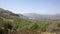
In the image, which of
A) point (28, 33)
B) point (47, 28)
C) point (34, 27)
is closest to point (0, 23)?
point (34, 27)

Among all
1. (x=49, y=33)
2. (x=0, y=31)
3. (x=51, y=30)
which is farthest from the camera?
(x=51, y=30)

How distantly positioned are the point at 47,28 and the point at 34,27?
1.97 metres

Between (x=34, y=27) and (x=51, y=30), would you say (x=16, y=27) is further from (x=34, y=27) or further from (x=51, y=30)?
(x=51, y=30)

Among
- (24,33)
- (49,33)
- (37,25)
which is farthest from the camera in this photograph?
(37,25)

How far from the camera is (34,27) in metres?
24.5

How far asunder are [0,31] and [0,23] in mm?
6150

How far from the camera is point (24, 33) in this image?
1706 cm

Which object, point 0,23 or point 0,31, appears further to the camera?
point 0,23

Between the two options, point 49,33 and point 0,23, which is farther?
point 0,23

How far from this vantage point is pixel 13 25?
26031 millimetres

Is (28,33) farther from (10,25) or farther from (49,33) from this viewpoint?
(10,25)

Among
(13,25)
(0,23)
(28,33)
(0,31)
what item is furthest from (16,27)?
(28,33)

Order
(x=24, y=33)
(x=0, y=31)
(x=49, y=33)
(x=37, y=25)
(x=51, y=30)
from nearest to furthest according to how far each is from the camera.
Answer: (x=24, y=33) → (x=0, y=31) → (x=49, y=33) → (x=51, y=30) → (x=37, y=25)

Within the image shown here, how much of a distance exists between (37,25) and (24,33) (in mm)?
8316
